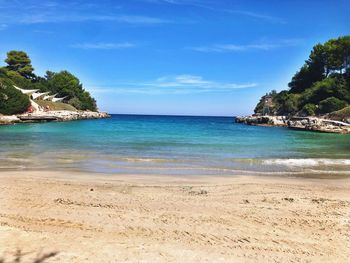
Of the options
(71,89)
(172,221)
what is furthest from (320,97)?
(71,89)

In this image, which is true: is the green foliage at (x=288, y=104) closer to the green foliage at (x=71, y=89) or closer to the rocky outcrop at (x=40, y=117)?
the rocky outcrop at (x=40, y=117)

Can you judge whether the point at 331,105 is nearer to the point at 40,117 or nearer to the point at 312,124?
the point at 312,124

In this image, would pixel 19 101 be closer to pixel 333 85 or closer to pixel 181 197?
pixel 333 85

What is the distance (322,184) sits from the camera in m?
13.8

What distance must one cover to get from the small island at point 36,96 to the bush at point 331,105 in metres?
55.3

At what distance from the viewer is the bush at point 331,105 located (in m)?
67.8

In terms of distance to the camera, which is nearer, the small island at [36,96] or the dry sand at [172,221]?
the dry sand at [172,221]

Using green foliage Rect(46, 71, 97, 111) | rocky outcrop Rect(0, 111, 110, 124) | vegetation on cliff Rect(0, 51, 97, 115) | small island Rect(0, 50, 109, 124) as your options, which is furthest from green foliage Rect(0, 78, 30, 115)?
green foliage Rect(46, 71, 97, 111)

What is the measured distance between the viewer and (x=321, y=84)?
75812 mm

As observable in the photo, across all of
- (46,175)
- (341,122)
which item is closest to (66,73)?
(341,122)

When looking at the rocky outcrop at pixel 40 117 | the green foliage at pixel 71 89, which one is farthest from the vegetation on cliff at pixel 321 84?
the green foliage at pixel 71 89

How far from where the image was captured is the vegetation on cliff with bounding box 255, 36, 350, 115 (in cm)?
7156

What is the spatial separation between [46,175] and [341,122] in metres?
55.3

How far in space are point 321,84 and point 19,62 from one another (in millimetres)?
91499
